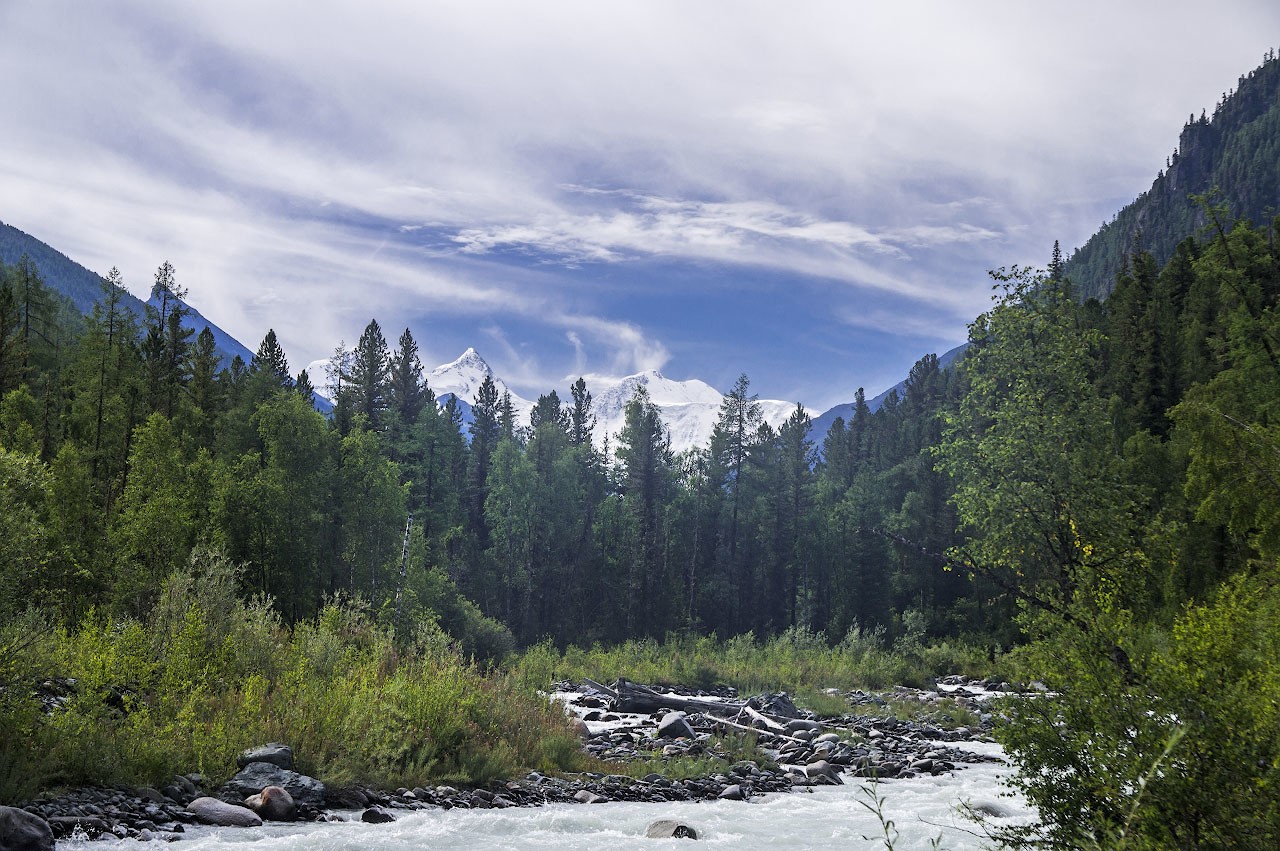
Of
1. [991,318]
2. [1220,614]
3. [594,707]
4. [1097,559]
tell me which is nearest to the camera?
[1220,614]

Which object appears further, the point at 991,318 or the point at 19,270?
the point at 19,270

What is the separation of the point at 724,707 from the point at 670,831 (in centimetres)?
1292

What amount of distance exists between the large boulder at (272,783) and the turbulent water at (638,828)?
75 cm

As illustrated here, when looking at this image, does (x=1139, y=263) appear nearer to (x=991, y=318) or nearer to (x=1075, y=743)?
(x=991, y=318)

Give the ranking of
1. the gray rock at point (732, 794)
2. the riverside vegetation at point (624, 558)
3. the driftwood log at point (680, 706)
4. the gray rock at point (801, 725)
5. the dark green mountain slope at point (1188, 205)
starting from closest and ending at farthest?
the riverside vegetation at point (624, 558) < the gray rock at point (732, 794) < the gray rock at point (801, 725) < the driftwood log at point (680, 706) < the dark green mountain slope at point (1188, 205)

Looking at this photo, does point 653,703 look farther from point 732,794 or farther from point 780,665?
point 780,665

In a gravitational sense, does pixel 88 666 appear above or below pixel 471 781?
above

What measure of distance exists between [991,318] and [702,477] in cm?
5725

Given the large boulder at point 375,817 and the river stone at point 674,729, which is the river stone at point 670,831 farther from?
the river stone at point 674,729

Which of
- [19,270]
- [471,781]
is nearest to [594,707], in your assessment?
[471,781]

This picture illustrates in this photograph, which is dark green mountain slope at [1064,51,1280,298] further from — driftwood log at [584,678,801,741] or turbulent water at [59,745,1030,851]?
turbulent water at [59,745,1030,851]

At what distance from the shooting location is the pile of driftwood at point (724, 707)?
71.0 ft

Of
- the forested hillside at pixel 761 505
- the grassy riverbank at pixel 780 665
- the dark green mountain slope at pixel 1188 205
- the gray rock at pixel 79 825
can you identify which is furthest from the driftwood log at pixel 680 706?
the dark green mountain slope at pixel 1188 205

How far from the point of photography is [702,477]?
79.1m
